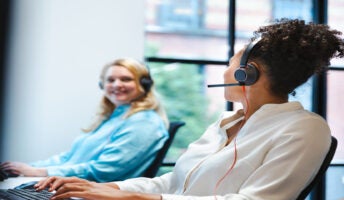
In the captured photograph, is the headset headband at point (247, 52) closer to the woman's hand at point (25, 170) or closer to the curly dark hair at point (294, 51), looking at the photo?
the curly dark hair at point (294, 51)

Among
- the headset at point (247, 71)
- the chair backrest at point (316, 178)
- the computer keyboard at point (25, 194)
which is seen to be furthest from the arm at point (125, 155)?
the chair backrest at point (316, 178)

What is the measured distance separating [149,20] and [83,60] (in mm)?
531

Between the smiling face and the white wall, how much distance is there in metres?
0.35

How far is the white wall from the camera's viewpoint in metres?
2.51

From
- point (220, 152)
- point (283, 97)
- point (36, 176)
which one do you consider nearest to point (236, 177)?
point (220, 152)

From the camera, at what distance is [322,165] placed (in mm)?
926

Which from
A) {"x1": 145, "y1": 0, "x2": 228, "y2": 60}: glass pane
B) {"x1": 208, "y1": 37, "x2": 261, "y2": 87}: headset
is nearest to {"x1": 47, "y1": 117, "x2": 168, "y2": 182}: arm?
{"x1": 145, "y1": 0, "x2": 228, "y2": 60}: glass pane

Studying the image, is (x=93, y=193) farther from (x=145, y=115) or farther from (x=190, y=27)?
(x=190, y=27)

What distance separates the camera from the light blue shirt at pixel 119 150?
1.91 metres

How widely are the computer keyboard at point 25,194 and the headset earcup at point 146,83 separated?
1205mm

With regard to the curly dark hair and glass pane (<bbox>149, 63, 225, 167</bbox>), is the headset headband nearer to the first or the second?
the curly dark hair

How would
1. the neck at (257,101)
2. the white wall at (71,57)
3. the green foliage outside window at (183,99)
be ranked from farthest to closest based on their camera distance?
the green foliage outside window at (183,99) → the white wall at (71,57) → the neck at (257,101)

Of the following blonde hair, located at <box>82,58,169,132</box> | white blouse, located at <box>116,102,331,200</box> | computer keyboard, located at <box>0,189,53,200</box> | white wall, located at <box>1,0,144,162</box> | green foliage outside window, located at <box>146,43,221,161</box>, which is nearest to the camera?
white blouse, located at <box>116,102,331,200</box>

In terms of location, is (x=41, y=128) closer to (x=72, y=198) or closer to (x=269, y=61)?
(x=72, y=198)
